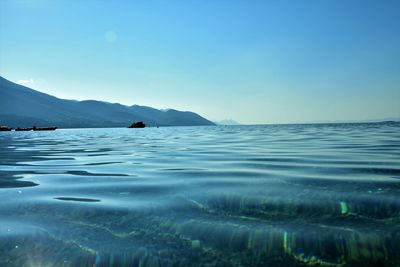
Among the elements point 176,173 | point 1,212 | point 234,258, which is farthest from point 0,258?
point 176,173

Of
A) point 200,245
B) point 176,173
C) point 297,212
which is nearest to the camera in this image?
point 200,245

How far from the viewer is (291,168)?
10.6m

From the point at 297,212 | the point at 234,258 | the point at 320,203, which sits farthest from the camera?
the point at 320,203

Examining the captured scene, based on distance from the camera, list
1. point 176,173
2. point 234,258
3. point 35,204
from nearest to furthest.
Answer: point 234,258
point 35,204
point 176,173

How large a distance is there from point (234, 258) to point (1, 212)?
206 inches

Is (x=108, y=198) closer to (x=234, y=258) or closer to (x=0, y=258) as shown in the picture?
(x=0, y=258)

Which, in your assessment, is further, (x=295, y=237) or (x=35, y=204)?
(x=35, y=204)

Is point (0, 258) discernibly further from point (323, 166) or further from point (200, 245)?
point (323, 166)

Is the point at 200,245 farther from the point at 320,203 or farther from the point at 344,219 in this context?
the point at 320,203

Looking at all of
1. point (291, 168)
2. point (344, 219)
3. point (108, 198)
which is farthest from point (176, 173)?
point (344, 219)

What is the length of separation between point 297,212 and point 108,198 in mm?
4519

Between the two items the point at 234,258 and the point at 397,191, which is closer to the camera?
the point at 234,258

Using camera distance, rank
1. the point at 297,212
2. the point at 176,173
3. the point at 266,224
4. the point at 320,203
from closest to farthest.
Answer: the point at 266,224 < the point at 297,212 < the point at 320,203 < the point at 176,173

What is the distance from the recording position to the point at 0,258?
3.84 meters
